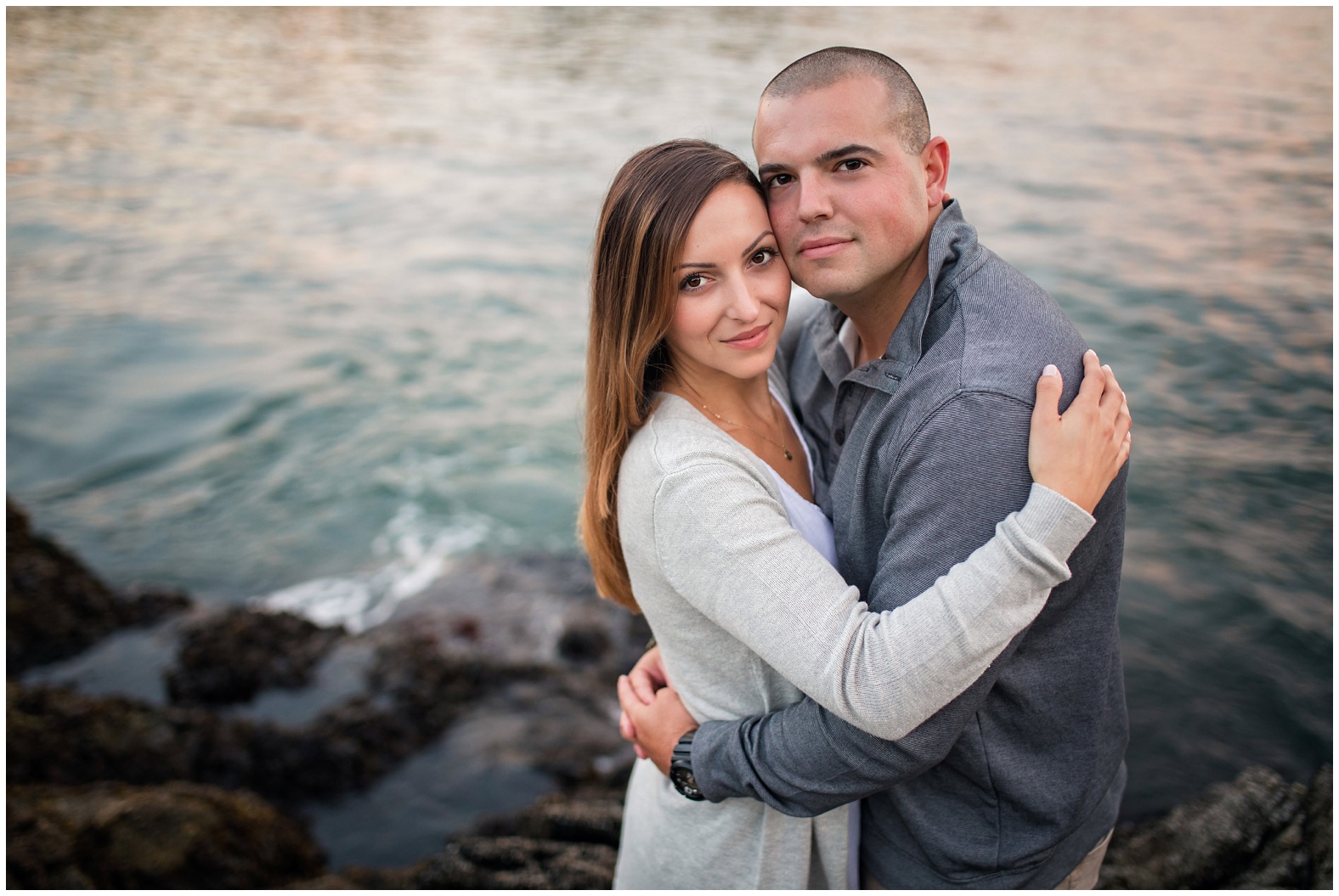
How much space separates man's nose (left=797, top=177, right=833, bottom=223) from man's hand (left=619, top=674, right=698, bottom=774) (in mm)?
1395

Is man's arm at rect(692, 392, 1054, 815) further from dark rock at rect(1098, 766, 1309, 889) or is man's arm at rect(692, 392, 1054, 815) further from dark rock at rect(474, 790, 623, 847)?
dark rock at rect(1098, 766, 1309, 889)

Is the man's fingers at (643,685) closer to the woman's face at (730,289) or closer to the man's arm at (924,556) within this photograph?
the man's arm at (924,556)

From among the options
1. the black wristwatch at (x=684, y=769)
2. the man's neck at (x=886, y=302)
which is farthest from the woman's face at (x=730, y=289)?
the black wristwatch at (x=684, y=769)

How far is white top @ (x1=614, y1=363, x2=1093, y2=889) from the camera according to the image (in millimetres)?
1863

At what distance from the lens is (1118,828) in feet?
15.6

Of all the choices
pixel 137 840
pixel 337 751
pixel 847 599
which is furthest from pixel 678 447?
pixel 337 751

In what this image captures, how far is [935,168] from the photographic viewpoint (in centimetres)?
260

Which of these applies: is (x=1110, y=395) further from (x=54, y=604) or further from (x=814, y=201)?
(x=54, y=604)

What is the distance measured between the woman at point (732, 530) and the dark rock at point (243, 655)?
4.01 metres

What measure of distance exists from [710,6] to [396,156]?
15.0m

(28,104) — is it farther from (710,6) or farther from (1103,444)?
(1103,444)

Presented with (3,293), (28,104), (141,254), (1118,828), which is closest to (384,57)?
(28,104)

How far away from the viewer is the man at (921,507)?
6.46ft

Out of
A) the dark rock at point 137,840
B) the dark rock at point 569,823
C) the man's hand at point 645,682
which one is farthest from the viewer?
the dark rock at point 569,823
